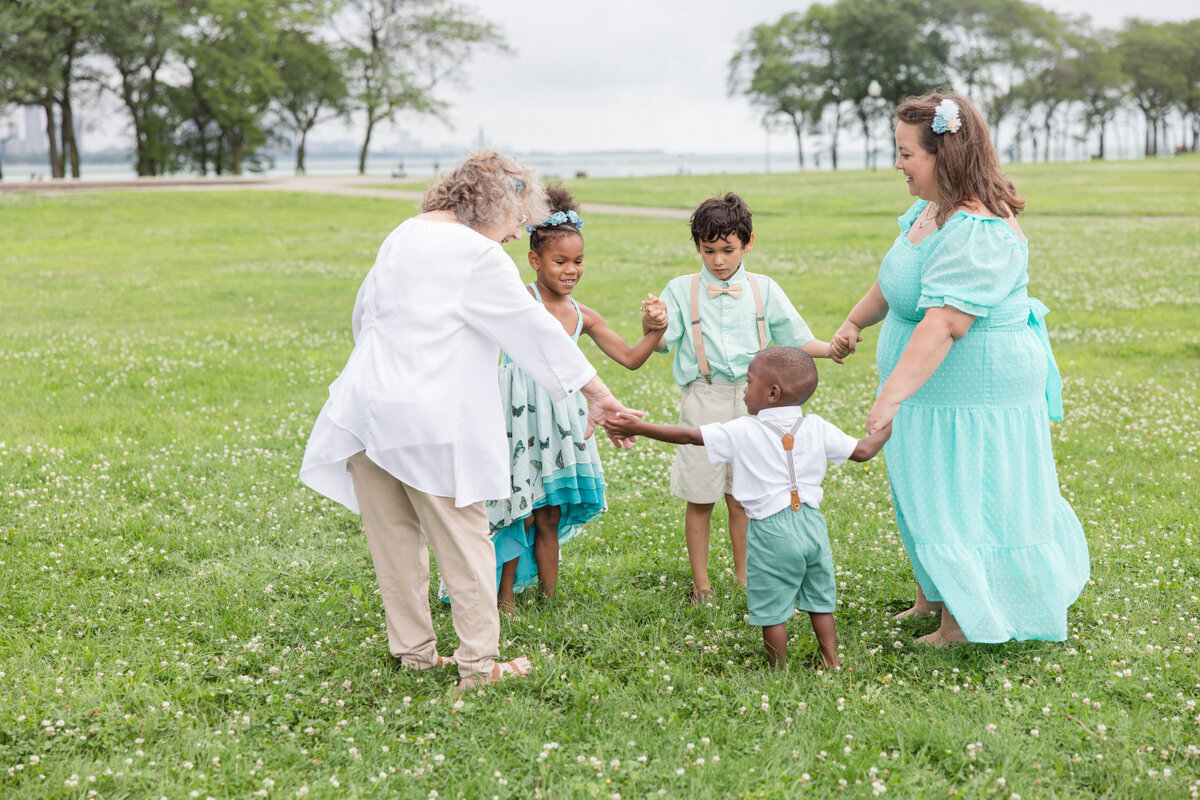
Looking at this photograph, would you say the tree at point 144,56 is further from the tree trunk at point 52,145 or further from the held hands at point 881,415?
the held hands at point 881,415

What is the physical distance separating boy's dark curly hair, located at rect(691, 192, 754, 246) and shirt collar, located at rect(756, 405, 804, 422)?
1.23m

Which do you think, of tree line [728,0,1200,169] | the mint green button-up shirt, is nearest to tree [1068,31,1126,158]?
tree line [728,0,1200,169]

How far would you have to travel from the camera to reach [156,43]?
4931 cm

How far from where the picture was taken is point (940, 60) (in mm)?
85938

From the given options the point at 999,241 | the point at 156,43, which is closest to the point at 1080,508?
the point at 999,241

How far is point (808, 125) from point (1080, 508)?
84273mm

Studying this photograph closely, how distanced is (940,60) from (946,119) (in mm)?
91415

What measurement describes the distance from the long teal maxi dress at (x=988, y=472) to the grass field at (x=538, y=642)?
336mm

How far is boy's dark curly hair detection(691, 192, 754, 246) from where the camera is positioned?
16.5 feet

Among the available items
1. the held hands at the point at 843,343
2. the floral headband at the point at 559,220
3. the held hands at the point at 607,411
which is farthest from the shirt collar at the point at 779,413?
the floral headband at the point at 559,220

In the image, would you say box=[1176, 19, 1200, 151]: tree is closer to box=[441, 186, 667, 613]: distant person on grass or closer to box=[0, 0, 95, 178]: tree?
box=[0, 0, 95, 178]: tree

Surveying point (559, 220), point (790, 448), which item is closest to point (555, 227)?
point (559, 220)

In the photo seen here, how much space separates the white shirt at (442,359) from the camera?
13.1 feet

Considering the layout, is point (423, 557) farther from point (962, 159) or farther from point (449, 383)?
point (962, 159)
